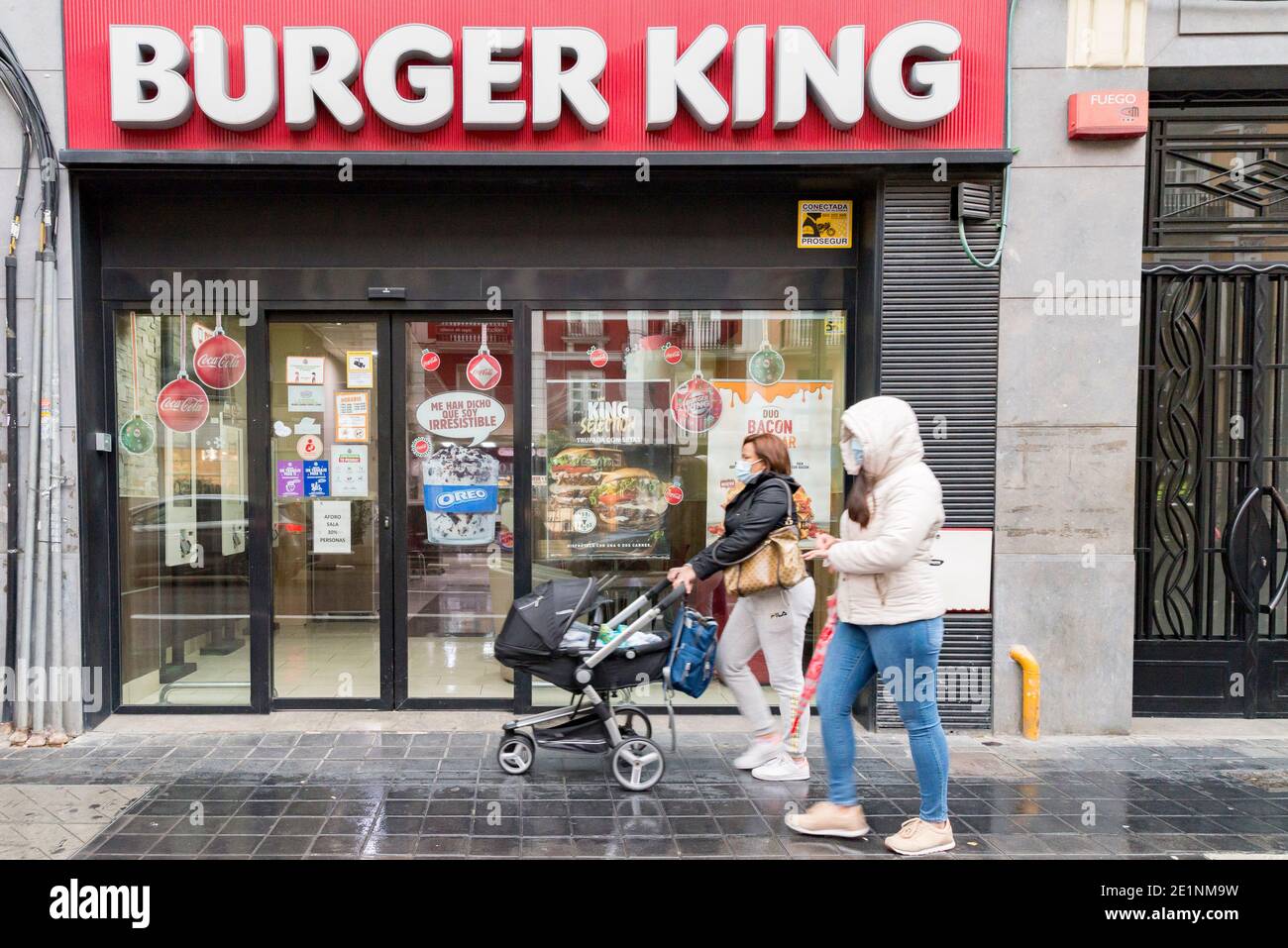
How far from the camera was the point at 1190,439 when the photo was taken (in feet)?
18.9

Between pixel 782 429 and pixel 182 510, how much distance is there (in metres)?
4.54

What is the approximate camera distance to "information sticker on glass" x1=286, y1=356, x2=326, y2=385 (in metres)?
5.92

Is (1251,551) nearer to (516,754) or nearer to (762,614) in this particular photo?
(762,614)

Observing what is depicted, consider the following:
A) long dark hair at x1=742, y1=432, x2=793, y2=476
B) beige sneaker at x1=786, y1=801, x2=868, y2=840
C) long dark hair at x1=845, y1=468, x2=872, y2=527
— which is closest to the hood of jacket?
long dark hair at x1=845, y1=468, x2=872, y2=527

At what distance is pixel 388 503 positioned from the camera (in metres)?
5.88

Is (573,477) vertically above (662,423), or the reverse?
(662,423)

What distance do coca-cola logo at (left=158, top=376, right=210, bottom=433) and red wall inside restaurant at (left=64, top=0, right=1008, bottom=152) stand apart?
5.39 feet

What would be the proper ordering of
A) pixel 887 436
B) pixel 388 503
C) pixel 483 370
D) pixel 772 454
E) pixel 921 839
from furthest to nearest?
pixel 483 370
pixel 388 503
pixel 772 454
pixel 921 839
pixel 887 436

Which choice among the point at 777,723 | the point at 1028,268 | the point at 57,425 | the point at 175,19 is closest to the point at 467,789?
the point at 777,723

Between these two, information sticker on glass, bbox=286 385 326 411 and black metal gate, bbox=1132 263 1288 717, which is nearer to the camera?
Result: black metal gate, bbox=1132 263 1288 717

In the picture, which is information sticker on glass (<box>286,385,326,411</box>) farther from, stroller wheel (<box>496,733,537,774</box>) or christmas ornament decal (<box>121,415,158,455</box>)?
stroller wheel (<box>496,733,537,774</box>)

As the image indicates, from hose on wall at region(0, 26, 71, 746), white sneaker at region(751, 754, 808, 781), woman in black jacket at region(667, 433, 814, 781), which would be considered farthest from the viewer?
hose on wall at region(0, 26, 71, 746)

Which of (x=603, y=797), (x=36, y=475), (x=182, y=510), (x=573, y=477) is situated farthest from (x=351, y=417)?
(x=603, y=797)

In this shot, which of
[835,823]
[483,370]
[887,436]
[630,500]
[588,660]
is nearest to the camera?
[887,436]
